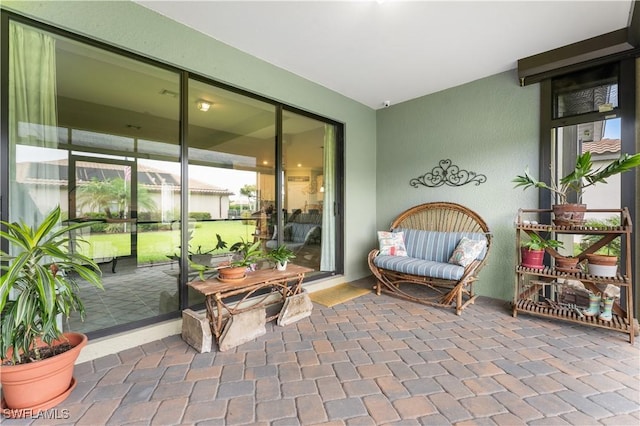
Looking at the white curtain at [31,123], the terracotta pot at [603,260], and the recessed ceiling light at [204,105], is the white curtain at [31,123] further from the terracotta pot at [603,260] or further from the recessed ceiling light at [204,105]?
the terracotta pot at [603,260]

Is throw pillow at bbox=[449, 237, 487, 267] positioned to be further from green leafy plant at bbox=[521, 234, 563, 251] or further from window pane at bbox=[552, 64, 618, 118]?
window pane at bbox=[552, 64, 618, 118]

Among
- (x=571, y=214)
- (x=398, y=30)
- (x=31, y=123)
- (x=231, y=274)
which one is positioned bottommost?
(x=231, y=274)

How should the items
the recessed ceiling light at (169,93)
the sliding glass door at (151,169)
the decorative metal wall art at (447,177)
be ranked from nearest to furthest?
1. the sliding glass door at (151,169)
2. the recessed ceiling light at (169,93)
3. the decorative metal wall art at (447,177)

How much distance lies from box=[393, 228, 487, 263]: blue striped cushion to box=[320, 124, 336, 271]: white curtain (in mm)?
1091

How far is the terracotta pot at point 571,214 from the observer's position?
7.87 feet

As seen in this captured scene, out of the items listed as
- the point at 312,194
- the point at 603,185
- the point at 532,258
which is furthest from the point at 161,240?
the point at 603,185

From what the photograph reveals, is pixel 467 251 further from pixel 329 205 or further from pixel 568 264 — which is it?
pixel 329 205

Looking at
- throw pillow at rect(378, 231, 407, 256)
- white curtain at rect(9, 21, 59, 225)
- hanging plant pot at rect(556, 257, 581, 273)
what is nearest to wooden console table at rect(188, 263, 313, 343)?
white curtain at rect(9, 21, 59, 225)

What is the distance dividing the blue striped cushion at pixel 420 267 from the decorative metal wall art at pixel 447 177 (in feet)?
3.87

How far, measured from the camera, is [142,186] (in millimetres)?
3727

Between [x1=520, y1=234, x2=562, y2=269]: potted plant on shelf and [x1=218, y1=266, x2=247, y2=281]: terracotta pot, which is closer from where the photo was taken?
[x1=218, y1=266, x2=247, y2=281]: terracotta pot

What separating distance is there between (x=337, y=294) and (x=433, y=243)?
1.45 meters

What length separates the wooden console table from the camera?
83.2 inches

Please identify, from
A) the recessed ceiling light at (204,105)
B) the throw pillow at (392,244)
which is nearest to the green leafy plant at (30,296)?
the recessed ceiling light at (204,105)
